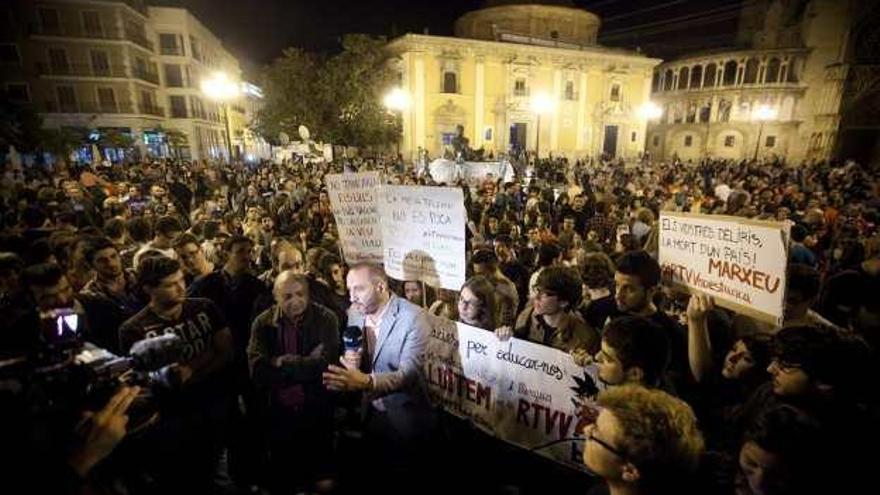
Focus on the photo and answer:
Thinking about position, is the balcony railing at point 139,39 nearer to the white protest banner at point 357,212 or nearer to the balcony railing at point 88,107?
the balcony railing at point 88,107

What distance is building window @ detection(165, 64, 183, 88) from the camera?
4734cm

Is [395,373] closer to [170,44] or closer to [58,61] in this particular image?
[58,61]

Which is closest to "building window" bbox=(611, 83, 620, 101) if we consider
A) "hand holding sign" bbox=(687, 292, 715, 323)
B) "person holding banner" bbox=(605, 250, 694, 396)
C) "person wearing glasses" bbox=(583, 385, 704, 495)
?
"person holding banner" bbox=(605, 250, 694, 396)

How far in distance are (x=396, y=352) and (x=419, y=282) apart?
4.01ft

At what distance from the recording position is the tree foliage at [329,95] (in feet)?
107

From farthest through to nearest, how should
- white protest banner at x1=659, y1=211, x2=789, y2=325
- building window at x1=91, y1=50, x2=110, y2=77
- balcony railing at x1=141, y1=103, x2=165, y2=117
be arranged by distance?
balcony railing at x1=141, y1=103, x2=165, y2=117 < building window at x1=91, y1=50, x2=110, y2=77 < white protest banner at x1=659, y1=211, x2=789, y2=325

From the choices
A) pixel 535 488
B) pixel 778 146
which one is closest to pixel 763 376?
pixel 535 488

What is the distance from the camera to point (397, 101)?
117 ft

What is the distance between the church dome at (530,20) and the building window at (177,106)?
3083cm

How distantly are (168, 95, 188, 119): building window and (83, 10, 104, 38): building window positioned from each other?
8712 millimetres

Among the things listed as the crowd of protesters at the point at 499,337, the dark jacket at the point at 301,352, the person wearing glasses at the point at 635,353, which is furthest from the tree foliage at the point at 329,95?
the person wearing glasses at the point at 635,353

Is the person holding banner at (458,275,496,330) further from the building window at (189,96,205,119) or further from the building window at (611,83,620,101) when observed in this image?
the building window at (189,96,205,119)

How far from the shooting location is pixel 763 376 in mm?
2754

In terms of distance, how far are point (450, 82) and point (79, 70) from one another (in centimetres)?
3205
